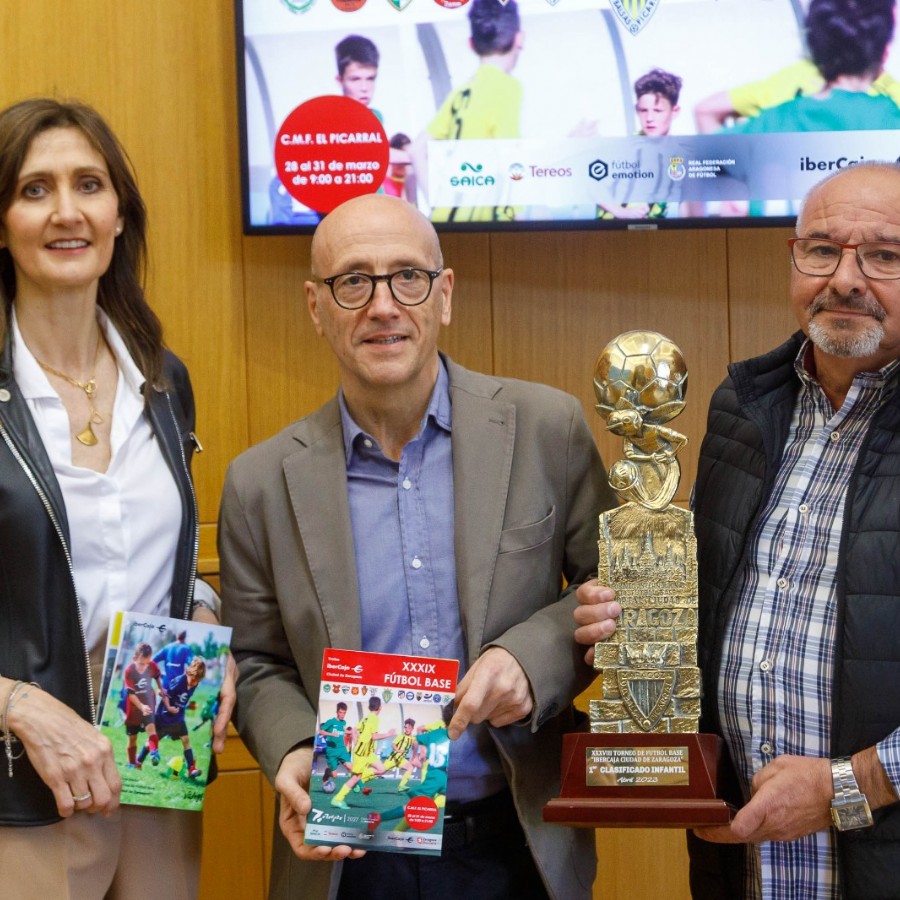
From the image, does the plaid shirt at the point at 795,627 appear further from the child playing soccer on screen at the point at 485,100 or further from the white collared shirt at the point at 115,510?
the child playing soccer on screen at the point at 485,100

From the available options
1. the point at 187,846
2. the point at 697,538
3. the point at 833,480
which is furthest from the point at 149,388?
the point at 833,480

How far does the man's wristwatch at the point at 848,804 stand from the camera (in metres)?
1.71

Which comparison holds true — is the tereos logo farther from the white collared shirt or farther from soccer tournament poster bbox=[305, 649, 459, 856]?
soccer tournament poster bbox=[305, 649, 459, 856]

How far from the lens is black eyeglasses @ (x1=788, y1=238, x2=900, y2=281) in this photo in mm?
1846

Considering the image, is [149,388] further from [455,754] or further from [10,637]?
[455,754]

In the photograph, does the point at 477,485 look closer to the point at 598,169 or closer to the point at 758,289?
the point at 598,169

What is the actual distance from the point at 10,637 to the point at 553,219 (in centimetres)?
159

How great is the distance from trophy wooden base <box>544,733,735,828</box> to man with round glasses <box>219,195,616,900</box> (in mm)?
99

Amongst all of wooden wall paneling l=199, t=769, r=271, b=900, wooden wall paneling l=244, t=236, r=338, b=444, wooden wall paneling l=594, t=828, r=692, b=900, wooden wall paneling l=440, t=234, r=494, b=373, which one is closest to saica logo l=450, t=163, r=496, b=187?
wooden wall paneling l=440, t=234, r=494, b=373

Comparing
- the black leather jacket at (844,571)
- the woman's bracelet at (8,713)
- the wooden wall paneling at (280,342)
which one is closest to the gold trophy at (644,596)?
the black leather jacket at (844,571)

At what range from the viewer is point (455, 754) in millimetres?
1912

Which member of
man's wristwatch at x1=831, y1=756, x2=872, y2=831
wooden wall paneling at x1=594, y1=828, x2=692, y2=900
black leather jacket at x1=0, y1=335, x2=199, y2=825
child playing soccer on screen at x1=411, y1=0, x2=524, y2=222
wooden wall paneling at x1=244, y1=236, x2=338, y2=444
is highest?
child playing soccer on screen at x1=411, y1=0, x2=524, y2=222

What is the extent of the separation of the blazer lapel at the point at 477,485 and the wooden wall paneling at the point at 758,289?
126cm

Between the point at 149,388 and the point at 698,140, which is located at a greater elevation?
the point at 698,140
